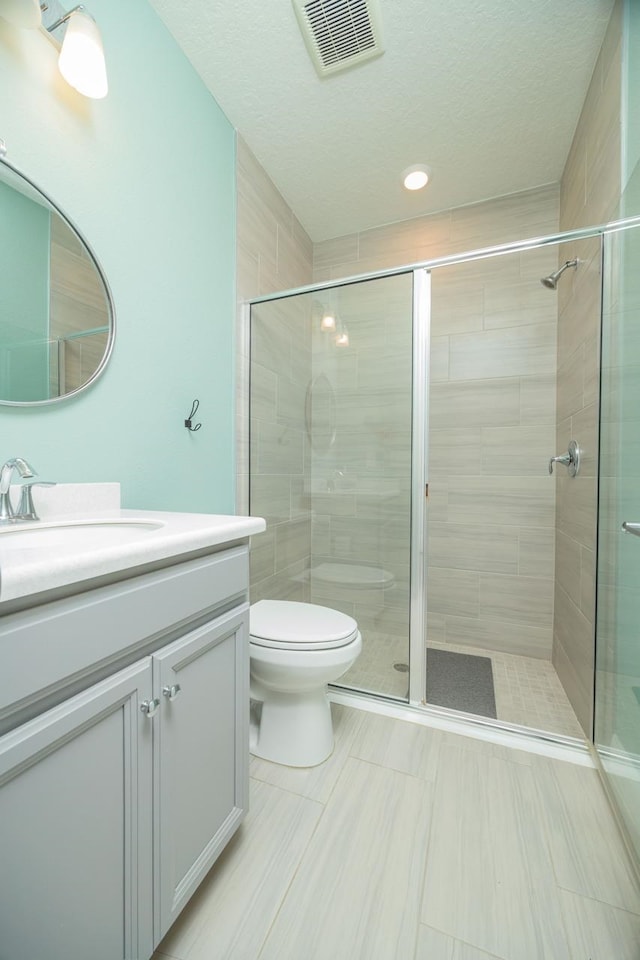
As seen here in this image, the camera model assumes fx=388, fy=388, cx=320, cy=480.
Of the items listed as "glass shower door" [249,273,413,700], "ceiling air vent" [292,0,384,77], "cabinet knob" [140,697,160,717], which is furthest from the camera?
"glass shower door" [249,273,413,700]

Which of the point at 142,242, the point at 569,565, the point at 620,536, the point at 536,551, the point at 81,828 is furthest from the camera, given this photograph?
the point at 536,551

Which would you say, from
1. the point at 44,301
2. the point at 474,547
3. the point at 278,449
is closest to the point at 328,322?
the point at 278,449

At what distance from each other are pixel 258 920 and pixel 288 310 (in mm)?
2089

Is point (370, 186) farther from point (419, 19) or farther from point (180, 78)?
point (180, 78)

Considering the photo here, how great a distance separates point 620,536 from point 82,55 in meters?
1.91

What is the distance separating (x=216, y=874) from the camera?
3.09 feet

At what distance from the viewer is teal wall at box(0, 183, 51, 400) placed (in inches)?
36.6

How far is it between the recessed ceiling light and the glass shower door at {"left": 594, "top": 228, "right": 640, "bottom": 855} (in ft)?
3.64

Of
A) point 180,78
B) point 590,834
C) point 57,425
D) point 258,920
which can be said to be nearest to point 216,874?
point 258,920

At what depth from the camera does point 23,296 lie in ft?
3.18

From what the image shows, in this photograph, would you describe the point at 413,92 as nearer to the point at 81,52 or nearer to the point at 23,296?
the point at 81,52

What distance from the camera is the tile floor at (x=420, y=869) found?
813mm

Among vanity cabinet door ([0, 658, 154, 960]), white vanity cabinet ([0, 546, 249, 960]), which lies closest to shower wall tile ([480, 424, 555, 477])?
white vanity cabinet ([0, 546, 249, 960])

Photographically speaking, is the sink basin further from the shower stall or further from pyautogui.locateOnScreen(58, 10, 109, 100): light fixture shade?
pyautogui.locateOnScreen(58, 10, 109, 100): light fixture shade
